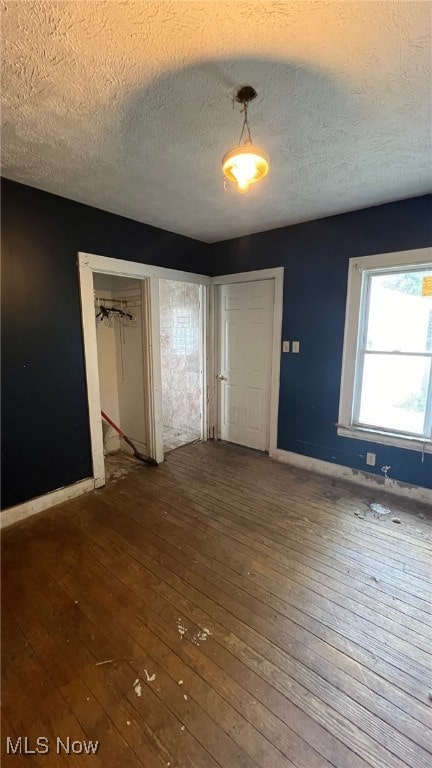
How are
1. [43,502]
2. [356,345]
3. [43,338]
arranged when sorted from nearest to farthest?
[43,338]
[43,502]
[356,345]

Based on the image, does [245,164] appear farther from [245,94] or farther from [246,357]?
[246,357]

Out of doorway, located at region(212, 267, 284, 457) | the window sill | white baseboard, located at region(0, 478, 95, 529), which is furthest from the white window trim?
white baseboard, located at region(0, 478, 95, 529)

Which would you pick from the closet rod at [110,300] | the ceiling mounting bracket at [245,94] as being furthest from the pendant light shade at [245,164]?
the closet rod at [110,300]

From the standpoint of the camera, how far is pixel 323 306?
315 cm

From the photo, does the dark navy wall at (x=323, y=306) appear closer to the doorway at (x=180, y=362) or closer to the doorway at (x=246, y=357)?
the doorway at (x=246, y=357)

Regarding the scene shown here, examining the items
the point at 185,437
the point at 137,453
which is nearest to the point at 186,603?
the point at 137,453

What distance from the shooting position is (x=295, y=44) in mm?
Result: 1209

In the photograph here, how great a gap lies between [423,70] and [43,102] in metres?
1.73

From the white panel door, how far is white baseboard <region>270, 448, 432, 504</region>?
0.37 meters

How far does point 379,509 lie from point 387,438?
64 cm

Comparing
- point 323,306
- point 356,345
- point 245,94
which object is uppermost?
point 245,94

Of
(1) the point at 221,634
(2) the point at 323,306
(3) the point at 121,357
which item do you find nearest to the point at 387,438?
(2) the point at 323,306

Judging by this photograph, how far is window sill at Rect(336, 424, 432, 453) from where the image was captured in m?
2.70

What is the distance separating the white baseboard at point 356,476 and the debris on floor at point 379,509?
0.29 m
